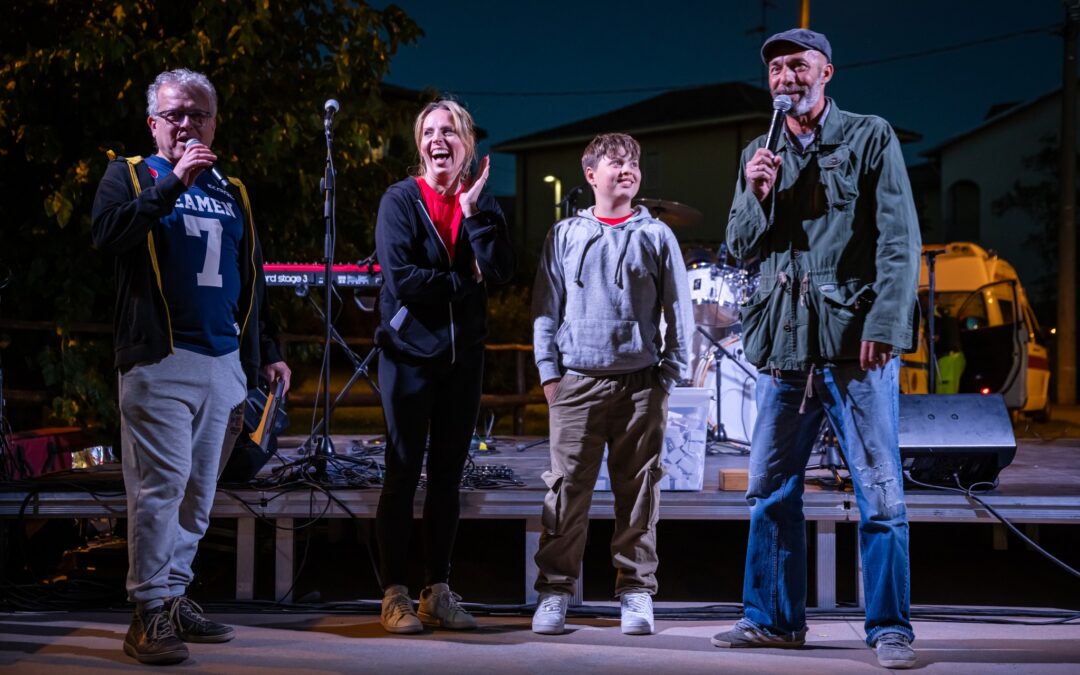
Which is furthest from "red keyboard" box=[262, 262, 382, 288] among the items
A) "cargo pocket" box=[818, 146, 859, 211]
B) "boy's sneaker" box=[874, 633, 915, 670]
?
"boy's sneaker" box=[874, 633, 915, 670]

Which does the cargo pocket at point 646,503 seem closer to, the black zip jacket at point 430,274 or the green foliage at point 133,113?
the black zip jacket at point 430,274

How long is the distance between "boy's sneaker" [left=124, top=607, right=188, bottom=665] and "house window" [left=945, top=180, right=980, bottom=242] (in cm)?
3228

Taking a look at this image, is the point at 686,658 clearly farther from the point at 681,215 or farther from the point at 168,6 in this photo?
the point at 168,6

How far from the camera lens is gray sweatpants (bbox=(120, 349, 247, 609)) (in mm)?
2994

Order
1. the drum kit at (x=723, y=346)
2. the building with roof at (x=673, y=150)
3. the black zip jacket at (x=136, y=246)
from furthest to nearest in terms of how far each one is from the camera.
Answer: the building with roof at (x=673, y=150) < the drum kit at (x=723, y=346) < the black zip jacket at (x=136, y=246)

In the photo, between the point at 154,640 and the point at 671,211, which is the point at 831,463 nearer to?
the point at 154,640

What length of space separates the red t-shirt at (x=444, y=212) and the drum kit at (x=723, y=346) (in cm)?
331

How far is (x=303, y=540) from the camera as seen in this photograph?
5.46 meters

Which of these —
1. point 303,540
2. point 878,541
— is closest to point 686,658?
point 878,541

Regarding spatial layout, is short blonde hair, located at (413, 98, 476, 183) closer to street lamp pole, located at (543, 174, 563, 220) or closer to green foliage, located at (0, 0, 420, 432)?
green foliage, located at (0, 0, 420, 432)

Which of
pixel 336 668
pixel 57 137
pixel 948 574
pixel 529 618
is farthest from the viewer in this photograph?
pixel 57 137

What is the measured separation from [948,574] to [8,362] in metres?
6.59

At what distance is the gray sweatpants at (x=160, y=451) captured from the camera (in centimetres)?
299

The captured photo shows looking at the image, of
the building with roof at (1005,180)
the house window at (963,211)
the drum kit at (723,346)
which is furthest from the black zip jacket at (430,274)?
the house window at (963,211)
